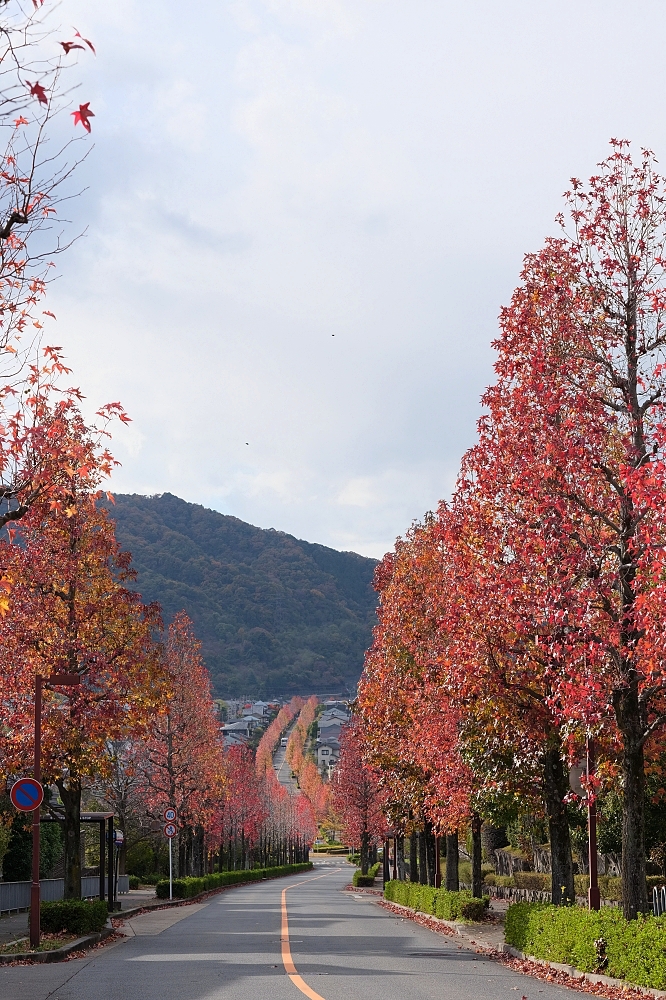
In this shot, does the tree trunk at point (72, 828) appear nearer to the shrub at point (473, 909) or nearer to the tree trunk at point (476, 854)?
the shrub at point (473, 909)

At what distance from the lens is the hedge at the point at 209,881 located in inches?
1761

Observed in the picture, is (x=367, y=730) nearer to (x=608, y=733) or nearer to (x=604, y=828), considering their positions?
(x=604, y=828)

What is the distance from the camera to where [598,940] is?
14.4 m

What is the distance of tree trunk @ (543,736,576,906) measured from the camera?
19.3 metres

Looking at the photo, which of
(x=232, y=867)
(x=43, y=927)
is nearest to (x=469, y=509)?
(x=43, y=927)

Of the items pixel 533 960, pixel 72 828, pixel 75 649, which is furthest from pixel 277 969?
pixel 75 649

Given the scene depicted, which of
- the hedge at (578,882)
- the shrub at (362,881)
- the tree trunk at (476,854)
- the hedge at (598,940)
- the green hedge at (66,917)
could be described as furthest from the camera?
the shrub at (362,881)

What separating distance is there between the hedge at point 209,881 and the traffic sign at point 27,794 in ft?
84.7

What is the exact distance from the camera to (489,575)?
16547 mm

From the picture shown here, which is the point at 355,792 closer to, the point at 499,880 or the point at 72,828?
the point at 499,880

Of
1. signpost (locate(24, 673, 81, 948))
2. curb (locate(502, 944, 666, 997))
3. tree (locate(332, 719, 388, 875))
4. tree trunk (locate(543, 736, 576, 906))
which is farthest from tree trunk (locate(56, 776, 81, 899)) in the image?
tree (locate(332, 719, 388, 875))

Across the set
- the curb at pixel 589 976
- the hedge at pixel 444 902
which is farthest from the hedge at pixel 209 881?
the curb at pixel 589 976

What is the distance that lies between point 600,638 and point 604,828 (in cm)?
1899

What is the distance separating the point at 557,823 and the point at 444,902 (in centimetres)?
920
